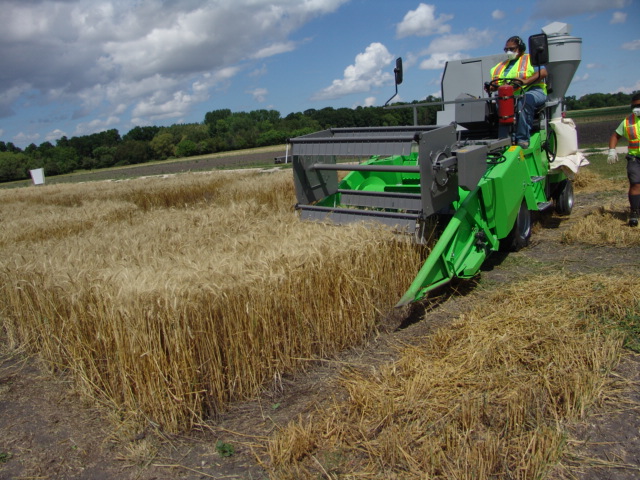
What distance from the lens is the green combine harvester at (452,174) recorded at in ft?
16.2

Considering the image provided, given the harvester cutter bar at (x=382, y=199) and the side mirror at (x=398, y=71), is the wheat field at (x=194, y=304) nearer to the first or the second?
the harvester cutter bar at (x=382, y=199)

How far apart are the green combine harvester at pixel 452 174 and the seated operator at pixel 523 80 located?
0.14m

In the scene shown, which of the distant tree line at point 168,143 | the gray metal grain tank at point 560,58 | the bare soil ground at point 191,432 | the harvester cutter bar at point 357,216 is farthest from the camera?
the distant tree line at point 168,143

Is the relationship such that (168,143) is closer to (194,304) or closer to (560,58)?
(560,58)

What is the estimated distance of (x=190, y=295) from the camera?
129 inches

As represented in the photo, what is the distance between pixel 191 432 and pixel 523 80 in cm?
540

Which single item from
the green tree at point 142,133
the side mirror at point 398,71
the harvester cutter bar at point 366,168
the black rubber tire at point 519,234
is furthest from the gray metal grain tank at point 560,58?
the green tree at point 142,133

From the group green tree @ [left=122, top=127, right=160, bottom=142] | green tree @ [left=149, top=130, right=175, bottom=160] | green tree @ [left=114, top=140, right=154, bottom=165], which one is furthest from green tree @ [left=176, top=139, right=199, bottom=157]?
green tree @ [left=122, top=127, right=160, bottom=142]

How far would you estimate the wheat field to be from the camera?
3275 mm

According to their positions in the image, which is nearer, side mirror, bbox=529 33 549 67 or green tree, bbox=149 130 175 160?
side mirror, bbox=529 33 549 67

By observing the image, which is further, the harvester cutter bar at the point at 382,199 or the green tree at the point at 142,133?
the green tree at the point at 142,133

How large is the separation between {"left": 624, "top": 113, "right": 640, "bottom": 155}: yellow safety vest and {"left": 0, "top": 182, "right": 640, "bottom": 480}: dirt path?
13.4ft

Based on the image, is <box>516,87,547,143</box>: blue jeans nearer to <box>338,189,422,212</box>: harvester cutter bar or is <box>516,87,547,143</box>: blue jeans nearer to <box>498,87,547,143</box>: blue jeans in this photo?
<box>498,87,547,143</box>: blue jeans

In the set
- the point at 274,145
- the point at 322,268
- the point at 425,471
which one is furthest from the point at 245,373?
the point at 274,145
